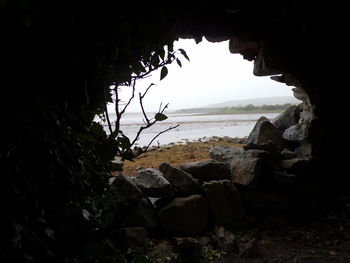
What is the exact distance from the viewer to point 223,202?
3.80 metres

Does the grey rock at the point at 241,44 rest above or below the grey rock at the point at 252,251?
above

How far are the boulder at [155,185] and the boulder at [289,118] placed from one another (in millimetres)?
3599

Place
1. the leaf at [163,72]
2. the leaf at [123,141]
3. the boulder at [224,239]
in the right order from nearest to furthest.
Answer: the leaf at [123,141] < the leaf at [163,72] < the boulder at [224,239]

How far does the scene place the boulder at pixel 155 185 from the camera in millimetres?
3680

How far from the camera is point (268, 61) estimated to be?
414 cm

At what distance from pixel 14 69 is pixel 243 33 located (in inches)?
151

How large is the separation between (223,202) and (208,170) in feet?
2.03

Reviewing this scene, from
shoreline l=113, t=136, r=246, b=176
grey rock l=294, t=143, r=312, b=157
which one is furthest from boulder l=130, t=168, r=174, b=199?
grey rock l=294, t=143, r=312, b=157

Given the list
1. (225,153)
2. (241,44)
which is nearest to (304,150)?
(225,153)

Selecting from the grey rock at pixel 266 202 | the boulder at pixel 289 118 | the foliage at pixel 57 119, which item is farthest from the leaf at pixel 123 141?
the boulder at pixel 289 118

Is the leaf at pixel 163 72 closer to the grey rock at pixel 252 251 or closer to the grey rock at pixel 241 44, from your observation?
the grey rock at pixel 252 251

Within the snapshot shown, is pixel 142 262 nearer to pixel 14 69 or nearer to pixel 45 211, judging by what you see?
pixel 45 211

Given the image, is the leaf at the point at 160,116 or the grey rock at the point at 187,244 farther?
the grey rock at the point at 187,244

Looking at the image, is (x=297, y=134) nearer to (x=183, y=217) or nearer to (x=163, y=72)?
(x=183, y=217)
